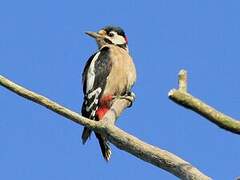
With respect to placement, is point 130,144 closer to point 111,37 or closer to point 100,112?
point 100,112

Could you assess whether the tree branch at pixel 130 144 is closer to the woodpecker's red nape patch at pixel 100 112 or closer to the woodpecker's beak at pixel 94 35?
the woodpecker's red nape patch at pixel 100 112

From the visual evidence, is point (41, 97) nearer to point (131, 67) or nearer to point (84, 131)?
point (84, 131)

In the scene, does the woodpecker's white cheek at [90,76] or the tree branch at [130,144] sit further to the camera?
the woodpecker's white cheek at [90,76]

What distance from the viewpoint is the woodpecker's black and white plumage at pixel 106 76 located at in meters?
7.41

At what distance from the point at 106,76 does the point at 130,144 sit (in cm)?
511

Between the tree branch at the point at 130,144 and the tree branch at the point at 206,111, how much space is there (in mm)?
435

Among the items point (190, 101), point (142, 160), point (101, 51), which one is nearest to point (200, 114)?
point (190, 101)

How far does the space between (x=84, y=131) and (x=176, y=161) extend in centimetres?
333

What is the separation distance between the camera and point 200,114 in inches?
87.4

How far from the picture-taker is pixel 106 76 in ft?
26.4

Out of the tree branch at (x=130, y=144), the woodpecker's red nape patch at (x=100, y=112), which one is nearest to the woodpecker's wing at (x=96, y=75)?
the woodpecker's red nape patch at (x=100, y=112)

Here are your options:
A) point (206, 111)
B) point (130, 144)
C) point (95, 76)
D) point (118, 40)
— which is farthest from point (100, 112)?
point (206, 111)

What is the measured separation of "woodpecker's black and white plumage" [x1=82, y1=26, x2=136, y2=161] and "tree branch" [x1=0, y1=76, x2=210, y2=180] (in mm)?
3881

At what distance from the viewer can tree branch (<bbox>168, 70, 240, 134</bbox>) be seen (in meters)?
2.23
